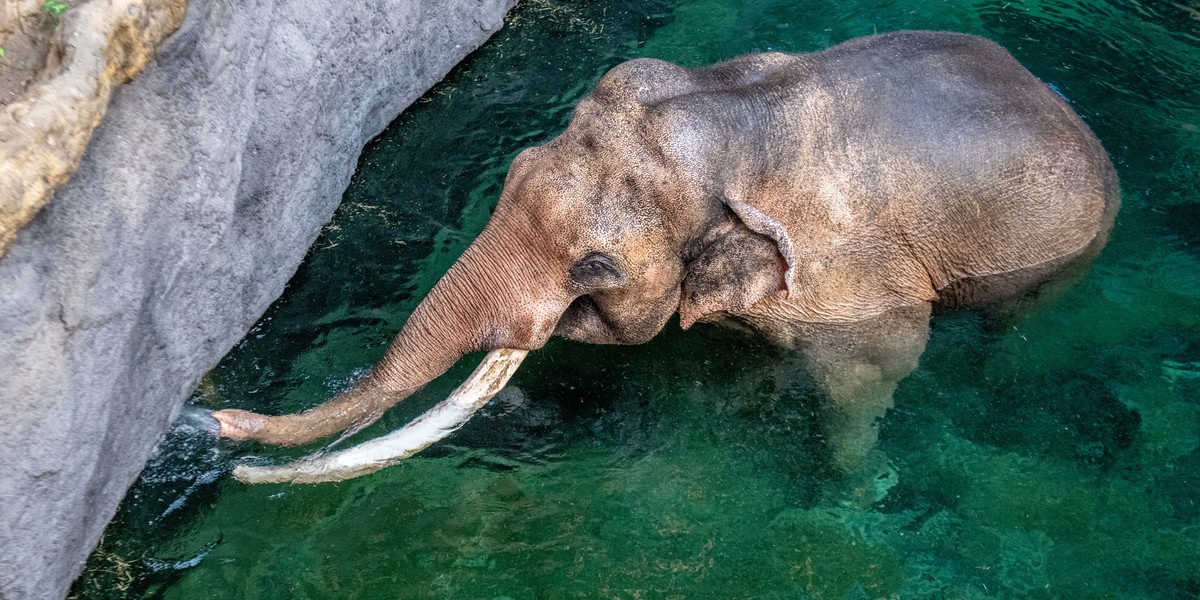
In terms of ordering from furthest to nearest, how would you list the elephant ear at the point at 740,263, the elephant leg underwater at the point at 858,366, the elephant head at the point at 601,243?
the elephant leg underwater at the point at 858,366 < the elephant ear at the point at 740,263 < the elephant head at the point at 601,243

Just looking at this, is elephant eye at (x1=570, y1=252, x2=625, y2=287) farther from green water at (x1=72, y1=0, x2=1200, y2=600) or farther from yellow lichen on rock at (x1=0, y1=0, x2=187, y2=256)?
yellow lichen on rock at (x1=0, y1=0, x2=187, y2=256)

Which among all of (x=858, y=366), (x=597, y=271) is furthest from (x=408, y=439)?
(x=858, y=366)

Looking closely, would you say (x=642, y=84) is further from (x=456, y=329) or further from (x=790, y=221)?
(x=456, y=329)

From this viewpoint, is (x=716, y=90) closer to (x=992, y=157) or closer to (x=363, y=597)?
(x=992, y=157)

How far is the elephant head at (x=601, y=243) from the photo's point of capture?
4.11 meters

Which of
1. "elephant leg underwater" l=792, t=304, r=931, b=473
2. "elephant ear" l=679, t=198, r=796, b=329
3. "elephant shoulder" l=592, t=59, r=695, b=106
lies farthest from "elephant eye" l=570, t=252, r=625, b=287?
"elephant leg underwater" l=792, t=304, r=931, b=473

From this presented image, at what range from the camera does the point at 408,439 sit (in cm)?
443

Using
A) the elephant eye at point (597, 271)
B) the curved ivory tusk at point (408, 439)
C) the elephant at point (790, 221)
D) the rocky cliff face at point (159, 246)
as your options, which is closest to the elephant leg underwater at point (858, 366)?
the elephant at point (790, 221)

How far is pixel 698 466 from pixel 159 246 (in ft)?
8.19

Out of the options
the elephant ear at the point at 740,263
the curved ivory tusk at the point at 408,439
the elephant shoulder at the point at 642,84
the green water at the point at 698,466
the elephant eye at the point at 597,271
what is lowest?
Result: the green water at the point at 698,466

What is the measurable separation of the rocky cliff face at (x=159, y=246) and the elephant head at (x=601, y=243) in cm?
57

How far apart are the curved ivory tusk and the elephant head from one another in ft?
0.44

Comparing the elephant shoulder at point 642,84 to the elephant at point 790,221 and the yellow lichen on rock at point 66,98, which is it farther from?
the yellow lichen on rock at point 66,98

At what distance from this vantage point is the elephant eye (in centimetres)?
414
